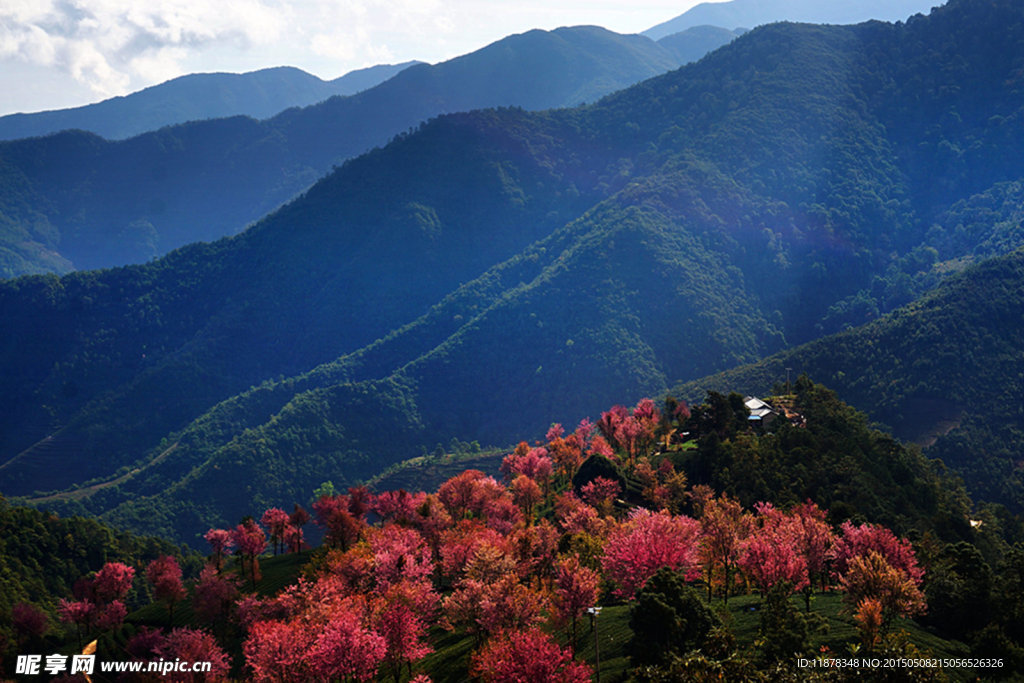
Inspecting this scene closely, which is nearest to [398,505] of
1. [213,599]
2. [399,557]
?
[213,599]

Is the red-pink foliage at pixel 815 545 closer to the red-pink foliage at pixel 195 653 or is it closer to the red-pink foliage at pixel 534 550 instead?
the red-pink foliage at pixel 534 550

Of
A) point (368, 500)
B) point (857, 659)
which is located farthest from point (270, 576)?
point (857, 659)

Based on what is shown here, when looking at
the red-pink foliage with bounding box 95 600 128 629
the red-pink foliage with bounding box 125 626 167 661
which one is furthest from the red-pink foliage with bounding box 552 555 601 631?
the red-pink foliage with bounding box 95 600 128 629

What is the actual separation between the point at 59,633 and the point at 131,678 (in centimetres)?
3949

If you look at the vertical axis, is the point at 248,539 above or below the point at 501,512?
below

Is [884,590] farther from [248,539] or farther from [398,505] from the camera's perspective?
[248,539]

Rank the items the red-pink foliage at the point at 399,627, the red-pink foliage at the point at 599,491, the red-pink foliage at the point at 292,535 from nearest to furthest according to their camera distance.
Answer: the red-pink foliage at the point at 399,627, the red-pink foliage at the point at 599,491, the red-pink foliage at the point at 292,535

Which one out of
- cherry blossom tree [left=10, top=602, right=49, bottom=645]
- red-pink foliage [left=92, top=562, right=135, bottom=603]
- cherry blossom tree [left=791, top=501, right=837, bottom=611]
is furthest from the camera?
cherry blossom tree [left=10, top=602, right=49, bottom=645]

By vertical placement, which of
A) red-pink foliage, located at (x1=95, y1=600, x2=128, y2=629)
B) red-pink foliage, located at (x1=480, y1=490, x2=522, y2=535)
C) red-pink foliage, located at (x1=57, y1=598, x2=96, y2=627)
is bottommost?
red-pink foliage, located at (x1=95, y1=600, x2=128, y2=629)

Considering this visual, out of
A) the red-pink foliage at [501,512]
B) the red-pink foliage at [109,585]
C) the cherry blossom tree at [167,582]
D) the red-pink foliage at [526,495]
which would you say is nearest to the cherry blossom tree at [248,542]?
the cherry blossom tree at [167,582]

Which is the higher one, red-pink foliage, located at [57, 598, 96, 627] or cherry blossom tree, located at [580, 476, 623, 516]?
cherry blossom tree, located at [580, 476, 623, 516]

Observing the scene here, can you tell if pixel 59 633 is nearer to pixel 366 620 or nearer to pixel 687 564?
pixel 366 620

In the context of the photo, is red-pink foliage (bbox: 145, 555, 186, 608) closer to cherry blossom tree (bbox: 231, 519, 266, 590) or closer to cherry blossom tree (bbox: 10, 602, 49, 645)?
cherry blossom tree (bbox: 231, 519, 266, 590)

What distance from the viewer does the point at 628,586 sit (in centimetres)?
5828
